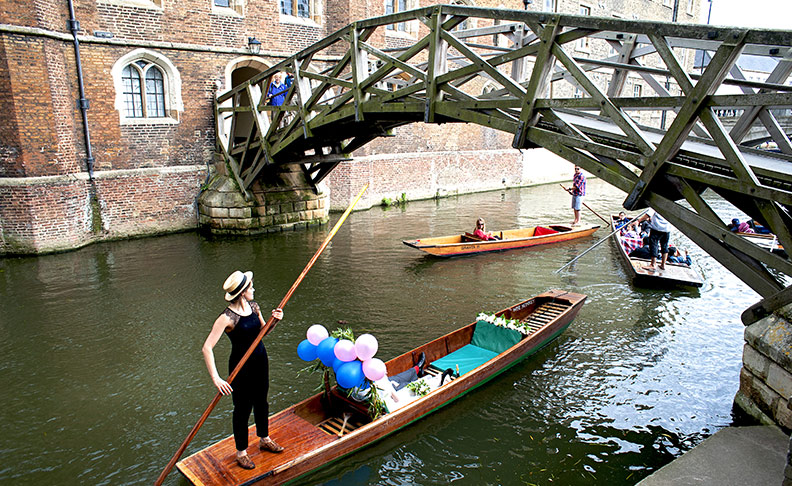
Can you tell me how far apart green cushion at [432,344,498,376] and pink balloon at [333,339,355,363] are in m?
1.72

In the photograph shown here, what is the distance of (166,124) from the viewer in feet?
43.1

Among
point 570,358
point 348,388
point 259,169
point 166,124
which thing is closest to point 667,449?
point 570,358

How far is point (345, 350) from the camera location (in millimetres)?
4816

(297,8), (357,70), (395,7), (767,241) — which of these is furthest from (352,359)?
(395,7)

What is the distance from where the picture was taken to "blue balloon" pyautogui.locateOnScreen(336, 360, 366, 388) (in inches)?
190

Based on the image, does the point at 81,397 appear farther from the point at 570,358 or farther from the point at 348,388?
the point at 570,358

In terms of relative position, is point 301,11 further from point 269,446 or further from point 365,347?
point 269,446

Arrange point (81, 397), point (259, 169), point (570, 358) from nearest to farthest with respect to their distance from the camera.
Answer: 1. point (81, 397)
2. point (570, 358)
3. point (259, 169)

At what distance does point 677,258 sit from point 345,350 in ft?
28.1

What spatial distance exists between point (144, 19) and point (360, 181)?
23.6 feet

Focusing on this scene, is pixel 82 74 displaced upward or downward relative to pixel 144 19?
downward

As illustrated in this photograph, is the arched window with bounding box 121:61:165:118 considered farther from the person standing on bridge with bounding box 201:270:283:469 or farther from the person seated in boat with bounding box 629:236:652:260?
the person seated in boat with bounding box 629:236:652:260

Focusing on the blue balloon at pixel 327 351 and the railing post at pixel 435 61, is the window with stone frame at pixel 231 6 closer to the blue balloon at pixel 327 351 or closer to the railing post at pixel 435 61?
the railing post at pixel 435 61

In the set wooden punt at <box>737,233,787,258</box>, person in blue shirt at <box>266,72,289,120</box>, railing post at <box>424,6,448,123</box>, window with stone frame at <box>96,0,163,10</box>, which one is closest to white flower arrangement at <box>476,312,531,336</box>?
railing post at <box>424,6,448,123</box>
